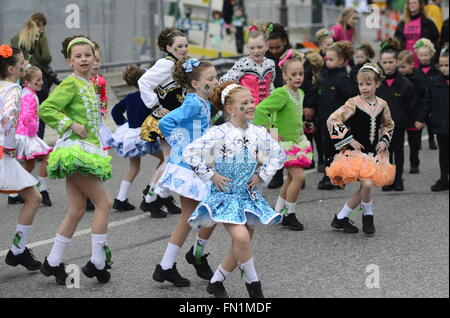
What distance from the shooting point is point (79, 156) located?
260 inches

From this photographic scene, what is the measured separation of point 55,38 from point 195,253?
8.00m

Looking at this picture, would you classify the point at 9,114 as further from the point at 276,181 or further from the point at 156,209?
the point at 276,181

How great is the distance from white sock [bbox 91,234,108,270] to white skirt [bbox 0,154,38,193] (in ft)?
2.46

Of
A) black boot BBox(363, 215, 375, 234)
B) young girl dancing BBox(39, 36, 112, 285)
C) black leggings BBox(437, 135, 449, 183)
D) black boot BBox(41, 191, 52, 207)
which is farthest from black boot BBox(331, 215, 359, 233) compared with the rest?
black boot BBox(41, 191, 52, 207)

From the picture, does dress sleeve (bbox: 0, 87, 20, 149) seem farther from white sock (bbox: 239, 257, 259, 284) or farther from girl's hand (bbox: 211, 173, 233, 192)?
white sock (bbox: 239, 257, 259, 284)

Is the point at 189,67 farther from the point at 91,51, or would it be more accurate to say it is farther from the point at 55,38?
the point at 55,38

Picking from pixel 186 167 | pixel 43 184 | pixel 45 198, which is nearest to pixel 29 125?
pixel 43 184

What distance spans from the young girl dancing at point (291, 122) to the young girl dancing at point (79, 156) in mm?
2156

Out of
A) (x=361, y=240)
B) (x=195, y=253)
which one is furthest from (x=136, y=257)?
(x=361, y=240)

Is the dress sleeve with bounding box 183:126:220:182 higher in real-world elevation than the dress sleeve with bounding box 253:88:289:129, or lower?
lower

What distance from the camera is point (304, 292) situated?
6.70m


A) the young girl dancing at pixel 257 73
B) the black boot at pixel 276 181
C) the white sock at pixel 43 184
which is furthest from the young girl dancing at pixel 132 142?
the black boot at pixel 276 181

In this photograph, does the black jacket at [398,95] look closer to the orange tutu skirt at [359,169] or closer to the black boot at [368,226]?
the orange tutu skirt at [359,169]

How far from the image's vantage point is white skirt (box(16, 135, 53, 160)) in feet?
31.0
